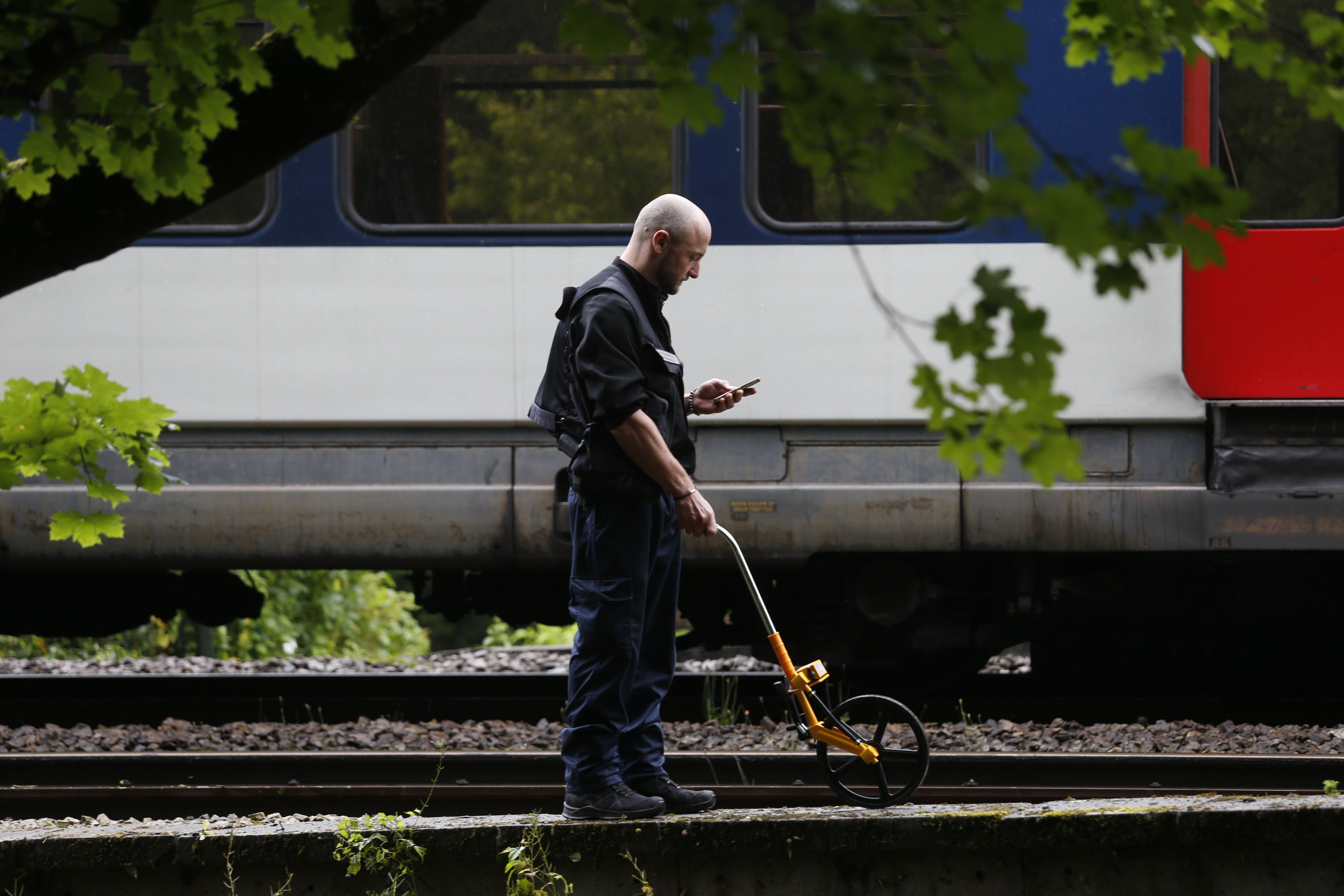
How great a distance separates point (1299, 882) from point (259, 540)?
3801 mm

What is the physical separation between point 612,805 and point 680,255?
1301 mm

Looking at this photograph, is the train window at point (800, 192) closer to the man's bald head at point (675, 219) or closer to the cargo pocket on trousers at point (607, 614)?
the man's bald head at point (675, 219)

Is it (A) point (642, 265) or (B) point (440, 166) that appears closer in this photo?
(A) point (642, 265)

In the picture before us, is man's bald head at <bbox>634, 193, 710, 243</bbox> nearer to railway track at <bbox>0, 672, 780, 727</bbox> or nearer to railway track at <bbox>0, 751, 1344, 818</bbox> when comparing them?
railway track at <bbox>0, 751, 1344, 818</bbox>

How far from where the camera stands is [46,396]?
7.66 feet

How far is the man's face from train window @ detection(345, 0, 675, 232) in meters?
1.97

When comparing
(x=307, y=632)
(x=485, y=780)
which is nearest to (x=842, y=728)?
(x=485, y=780)

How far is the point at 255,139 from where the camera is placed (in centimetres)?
192

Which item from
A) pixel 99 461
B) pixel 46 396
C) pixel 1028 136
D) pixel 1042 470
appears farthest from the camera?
pixel 99 461

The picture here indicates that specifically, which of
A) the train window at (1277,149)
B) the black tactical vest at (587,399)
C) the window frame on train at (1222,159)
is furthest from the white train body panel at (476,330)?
the black tactical vest at (587,399)

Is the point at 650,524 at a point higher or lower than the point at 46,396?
lower

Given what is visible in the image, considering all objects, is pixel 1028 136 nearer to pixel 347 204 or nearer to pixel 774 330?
pixel 774 330

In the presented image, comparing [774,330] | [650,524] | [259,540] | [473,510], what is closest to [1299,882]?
[650,524]

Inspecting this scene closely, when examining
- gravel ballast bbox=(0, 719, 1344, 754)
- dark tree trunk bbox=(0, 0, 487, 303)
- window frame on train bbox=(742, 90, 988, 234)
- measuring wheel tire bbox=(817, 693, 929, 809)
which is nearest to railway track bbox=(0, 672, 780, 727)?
gravel ballast bbox=(0, 719, 1344, 754)
